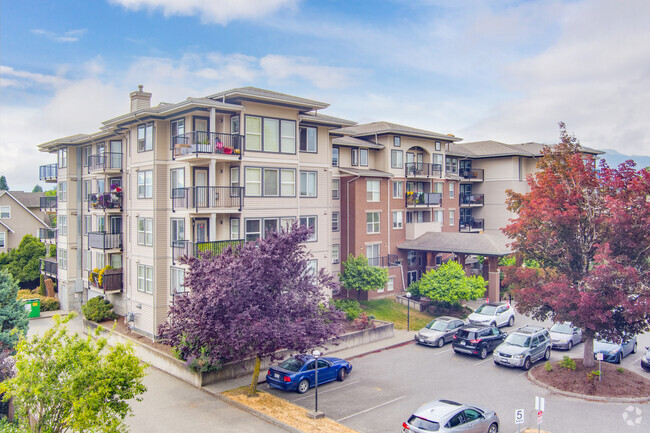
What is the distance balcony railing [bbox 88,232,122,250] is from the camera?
32250 mm

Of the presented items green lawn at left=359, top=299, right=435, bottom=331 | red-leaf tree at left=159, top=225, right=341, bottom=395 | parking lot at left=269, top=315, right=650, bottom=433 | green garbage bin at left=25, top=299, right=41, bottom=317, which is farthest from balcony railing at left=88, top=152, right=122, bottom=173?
green lawn at left=359, top=299, right=435, bottom=331

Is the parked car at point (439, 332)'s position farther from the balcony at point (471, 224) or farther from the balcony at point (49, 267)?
the balcony at point (49, 267)

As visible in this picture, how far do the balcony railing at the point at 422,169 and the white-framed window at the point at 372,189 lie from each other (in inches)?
163

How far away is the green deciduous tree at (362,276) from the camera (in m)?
35.4

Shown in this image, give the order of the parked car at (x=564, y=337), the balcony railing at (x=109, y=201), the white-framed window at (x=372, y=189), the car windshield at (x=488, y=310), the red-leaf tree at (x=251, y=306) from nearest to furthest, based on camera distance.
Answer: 1. the red-leaf tree at (x=251, y=306)
2. the parked car at (x=564, y=337)
3. the balcony railing at (x=109, y=201)
4. the car windshield at (x=488, y=310)
5. the white-framed window at (x=372, y=189)

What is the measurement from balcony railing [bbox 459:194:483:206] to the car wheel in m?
34.8

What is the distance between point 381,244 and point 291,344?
21.7m

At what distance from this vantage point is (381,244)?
4066 cm

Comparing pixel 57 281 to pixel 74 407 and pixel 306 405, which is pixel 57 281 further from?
pixel 74 407

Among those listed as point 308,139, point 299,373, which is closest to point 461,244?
point 308,139

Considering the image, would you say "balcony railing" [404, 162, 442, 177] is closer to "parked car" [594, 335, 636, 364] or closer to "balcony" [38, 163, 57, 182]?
"parked car" [594, 335, 636, 364]

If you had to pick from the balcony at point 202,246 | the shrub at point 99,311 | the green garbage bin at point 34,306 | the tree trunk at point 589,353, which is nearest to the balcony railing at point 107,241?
the shrub at point 99,311

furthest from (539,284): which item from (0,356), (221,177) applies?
(0,356)

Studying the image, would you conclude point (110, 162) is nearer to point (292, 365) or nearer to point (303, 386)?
point (292, 365)
